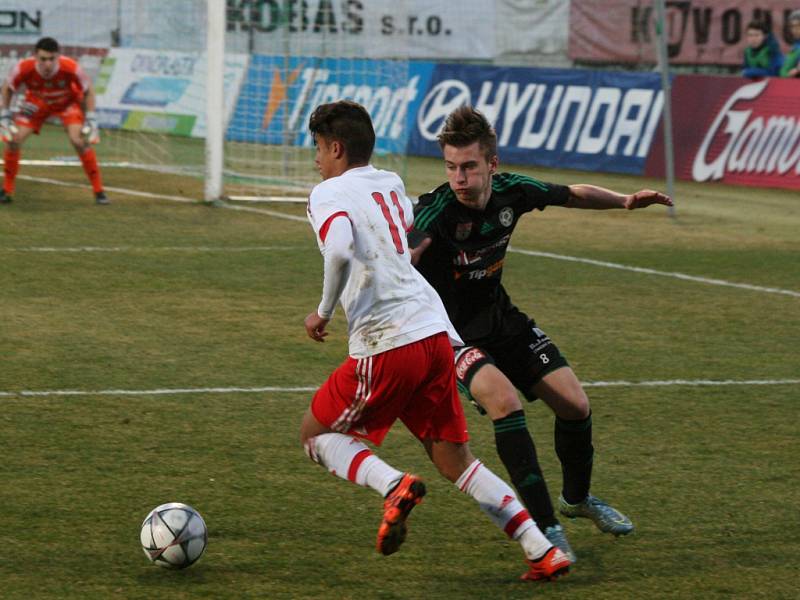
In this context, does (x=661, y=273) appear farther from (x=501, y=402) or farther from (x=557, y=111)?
(x=557, y=111)

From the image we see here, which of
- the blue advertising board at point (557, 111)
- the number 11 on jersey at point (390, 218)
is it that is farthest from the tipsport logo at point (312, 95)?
the number 11 on jersey at point (390, 218)

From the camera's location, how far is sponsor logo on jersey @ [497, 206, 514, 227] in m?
5.41

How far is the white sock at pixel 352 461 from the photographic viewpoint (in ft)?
15.1

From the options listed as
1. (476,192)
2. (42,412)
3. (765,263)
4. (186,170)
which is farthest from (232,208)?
(476,192)

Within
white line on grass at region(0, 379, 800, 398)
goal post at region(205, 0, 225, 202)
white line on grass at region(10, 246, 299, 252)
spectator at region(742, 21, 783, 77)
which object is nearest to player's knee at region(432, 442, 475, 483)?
white line on grass at region(0, 379, 800, 398)

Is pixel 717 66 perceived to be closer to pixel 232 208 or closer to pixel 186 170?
pixel 186 170

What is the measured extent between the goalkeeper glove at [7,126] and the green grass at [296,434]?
277 cm

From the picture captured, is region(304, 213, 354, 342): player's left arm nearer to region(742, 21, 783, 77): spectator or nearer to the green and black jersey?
the green and black jersey

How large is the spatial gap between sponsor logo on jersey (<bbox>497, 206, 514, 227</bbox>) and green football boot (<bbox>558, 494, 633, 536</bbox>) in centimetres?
110

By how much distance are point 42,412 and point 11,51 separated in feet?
62.2

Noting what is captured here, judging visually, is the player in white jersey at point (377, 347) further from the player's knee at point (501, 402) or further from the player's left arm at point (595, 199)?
the player's left arm at point (595, 199)

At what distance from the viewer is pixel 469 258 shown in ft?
17.5

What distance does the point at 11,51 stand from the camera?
24625 mm

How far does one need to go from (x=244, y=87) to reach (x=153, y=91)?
505 cm
